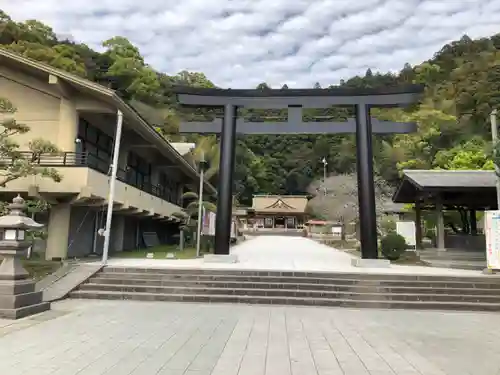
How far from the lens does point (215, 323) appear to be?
7.07 metres

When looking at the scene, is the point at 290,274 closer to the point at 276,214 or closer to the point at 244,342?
the point at 244,342

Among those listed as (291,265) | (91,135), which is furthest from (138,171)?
(291,265)

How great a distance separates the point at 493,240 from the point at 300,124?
23.9ft

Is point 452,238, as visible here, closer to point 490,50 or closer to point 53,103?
point 53,103

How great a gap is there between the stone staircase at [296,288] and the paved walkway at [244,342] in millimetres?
828

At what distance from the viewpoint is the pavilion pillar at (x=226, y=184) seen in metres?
13.4

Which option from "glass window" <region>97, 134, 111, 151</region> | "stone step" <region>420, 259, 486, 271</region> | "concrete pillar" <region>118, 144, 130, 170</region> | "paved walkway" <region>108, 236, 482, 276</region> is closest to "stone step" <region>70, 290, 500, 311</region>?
"paved walkway" <region>108, 236, 482, 276</region>

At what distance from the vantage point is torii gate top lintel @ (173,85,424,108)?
13750mm

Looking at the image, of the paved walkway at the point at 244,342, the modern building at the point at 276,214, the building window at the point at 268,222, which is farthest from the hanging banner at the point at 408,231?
the building window at the point at 268,222

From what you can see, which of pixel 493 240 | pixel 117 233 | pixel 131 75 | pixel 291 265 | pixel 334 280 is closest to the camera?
pixel 334 280

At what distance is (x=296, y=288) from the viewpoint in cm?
996

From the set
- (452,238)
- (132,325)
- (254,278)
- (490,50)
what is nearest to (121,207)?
(254,278)

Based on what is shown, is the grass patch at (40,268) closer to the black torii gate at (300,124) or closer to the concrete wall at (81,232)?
the concrete wall at (81,232)

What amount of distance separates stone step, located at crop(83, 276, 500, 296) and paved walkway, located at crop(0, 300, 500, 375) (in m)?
1.28
